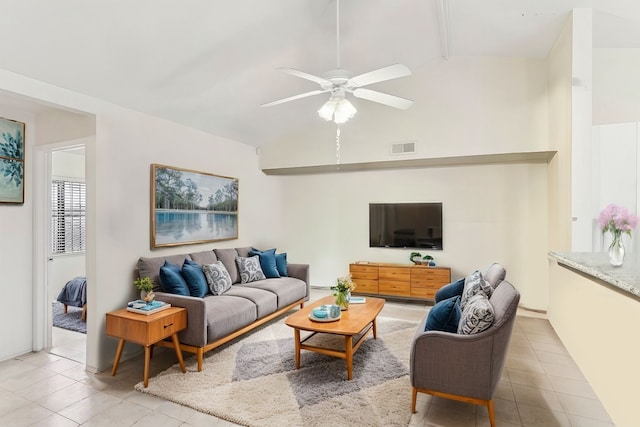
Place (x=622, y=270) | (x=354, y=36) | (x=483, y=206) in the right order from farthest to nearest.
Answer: (x=483, y=206) < (x=354, y=36) < (x=622, y=270)

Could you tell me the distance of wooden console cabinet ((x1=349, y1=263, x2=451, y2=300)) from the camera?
5.00 meters

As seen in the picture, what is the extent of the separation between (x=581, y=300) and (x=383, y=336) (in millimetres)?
1895

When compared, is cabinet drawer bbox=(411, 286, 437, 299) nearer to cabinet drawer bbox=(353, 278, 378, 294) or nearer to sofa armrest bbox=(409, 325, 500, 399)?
cabinet drawer bbox=(353, 278, 378, 294)

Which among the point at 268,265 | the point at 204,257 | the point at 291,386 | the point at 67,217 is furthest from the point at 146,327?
the point at 67,217

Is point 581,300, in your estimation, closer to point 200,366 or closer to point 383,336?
point 383,336

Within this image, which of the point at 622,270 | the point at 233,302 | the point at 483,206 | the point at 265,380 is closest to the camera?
the point at 622,270

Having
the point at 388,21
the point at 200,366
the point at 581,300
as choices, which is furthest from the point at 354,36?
the point at 200,366

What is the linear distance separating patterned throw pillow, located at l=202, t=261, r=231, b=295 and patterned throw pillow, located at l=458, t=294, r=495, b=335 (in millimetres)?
Answer: 2550

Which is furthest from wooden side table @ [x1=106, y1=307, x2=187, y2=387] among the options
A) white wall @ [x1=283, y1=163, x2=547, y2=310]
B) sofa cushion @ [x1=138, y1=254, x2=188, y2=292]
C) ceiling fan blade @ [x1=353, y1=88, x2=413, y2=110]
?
white wall @ [x1=283, y1=163, x2=547, y2=310]

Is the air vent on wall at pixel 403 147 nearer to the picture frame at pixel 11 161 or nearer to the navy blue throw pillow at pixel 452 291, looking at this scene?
the navy blue throw pillow at pixel 452 291

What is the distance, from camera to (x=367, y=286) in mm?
5367

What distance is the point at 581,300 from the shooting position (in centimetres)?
295

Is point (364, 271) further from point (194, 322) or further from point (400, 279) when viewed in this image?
point (194, 322)

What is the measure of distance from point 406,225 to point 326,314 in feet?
9.29
